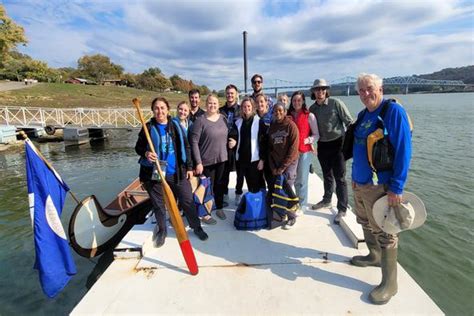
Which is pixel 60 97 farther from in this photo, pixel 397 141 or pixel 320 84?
pixel 397 141

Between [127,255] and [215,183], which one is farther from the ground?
[215,183]

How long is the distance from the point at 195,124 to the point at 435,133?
18100 mm

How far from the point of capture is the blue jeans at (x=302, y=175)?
422cm

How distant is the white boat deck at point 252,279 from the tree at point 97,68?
78764 mm

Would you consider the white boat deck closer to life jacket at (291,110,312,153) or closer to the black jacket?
the black jacket

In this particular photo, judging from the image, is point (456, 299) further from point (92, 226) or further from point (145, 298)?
point (92, 226)

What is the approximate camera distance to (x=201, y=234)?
148 inches

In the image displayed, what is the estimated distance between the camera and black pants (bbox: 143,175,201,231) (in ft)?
11.7

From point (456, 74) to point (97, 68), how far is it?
133 m

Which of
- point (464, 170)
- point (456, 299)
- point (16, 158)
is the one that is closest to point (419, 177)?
point (464, 170)

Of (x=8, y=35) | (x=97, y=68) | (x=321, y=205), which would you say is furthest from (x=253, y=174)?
(x=97, y=68)

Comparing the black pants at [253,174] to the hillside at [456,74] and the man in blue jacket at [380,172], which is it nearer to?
the man in blue jacket at [380,172]

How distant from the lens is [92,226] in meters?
4.12

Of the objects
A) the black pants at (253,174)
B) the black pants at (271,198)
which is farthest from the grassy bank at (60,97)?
the black pants at (271,198)
